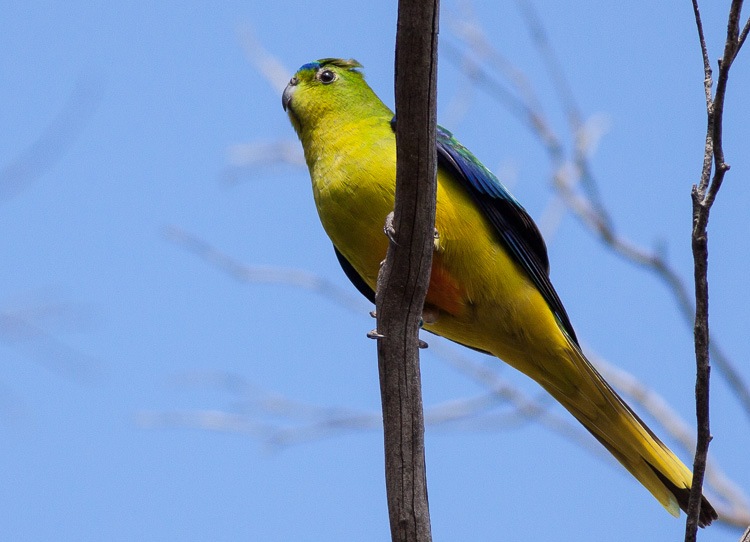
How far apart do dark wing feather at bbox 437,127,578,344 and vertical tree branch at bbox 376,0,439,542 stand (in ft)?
4.10

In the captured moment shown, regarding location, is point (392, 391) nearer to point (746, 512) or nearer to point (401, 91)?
point (401, 91)

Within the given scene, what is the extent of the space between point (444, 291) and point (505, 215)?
57 cm

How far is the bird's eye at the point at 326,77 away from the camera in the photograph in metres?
5.16

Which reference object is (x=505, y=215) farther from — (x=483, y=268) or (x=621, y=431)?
(x=621, y=431)

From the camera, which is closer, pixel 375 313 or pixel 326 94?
pixel 375 313

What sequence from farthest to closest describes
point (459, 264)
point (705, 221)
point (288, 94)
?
point (288, 94)
point (459, 264)
point (705, 221)

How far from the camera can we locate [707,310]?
2.58 meters

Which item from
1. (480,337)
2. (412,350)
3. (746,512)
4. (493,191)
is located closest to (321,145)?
(493,191)

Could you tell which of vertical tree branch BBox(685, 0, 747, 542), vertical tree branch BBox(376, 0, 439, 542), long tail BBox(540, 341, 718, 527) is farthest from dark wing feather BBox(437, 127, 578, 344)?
vertical tree branch BBox(685, 0, 747, 542)

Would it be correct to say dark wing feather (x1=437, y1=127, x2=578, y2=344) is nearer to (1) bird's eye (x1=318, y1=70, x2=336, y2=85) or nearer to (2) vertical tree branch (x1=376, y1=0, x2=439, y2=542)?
(1) bird's eye (x1=318, y1=70, x2=336, y2=85)

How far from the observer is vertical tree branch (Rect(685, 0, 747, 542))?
2.49 metres

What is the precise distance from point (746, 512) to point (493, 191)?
3868 mm

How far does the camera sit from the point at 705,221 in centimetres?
255

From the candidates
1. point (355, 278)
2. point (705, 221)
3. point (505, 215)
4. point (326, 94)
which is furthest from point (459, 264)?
point (705, 221)
